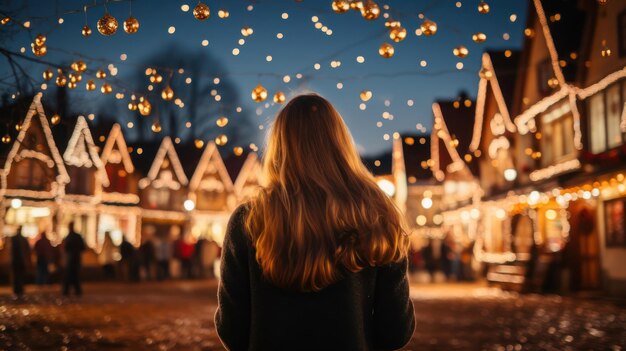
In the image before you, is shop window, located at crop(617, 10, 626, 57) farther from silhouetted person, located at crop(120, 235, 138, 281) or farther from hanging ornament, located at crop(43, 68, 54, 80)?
silhouetted person, located at crop(120, 235, 138, 281)

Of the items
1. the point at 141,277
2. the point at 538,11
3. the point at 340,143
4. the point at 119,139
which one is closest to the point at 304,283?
the point at 340,143

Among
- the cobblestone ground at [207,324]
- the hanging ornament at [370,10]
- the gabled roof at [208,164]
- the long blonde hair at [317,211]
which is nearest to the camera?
the long blonde hair at [317,211]

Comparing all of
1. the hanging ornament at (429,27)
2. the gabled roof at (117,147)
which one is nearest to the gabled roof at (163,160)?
the gabled roof at (117,147)

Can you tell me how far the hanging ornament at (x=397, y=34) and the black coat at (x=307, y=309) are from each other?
5609mm

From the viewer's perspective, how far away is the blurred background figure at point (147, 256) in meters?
31.0

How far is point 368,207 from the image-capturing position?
261 cm

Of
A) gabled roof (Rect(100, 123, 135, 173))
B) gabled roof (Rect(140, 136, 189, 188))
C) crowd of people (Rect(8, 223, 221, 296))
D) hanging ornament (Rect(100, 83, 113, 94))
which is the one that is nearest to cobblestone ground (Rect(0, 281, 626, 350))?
hanging ornament (Rect(100, 83, 113, 94))

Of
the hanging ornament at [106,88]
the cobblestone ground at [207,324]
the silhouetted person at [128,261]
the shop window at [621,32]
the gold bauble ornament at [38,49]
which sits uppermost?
the shop window at [621,32]

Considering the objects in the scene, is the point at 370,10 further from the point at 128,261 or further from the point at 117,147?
the point at 117,147

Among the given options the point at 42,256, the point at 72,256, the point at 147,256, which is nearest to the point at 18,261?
the point at 72,256

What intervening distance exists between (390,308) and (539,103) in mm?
23510

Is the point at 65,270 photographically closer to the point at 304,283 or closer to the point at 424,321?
the point at 424,321

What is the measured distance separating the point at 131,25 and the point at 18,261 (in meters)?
14.2

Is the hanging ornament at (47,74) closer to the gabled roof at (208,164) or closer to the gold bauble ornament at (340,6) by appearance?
the gold bauble ornament at (340,6)
